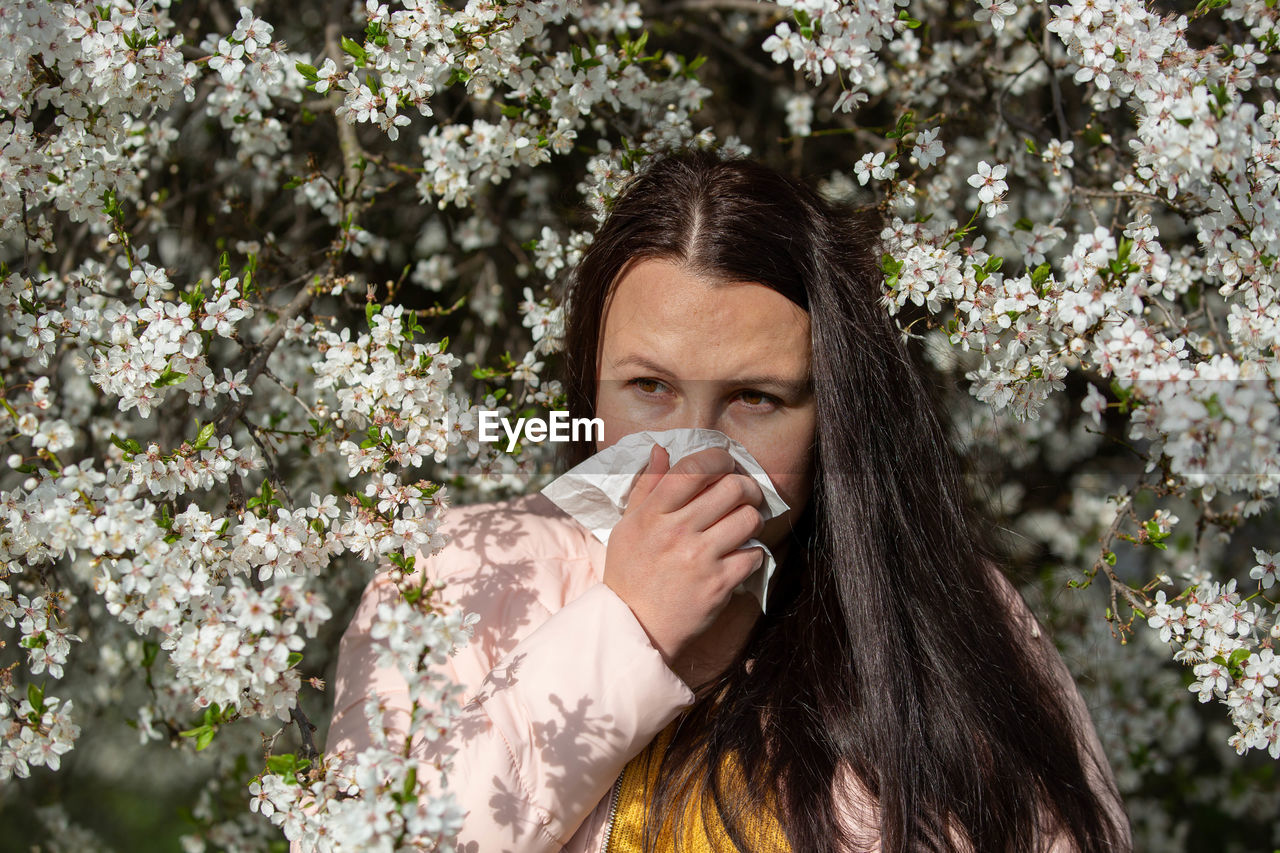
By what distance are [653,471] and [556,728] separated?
48 cm

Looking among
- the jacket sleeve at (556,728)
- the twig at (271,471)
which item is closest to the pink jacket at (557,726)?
the jacket sleeve at (556,728)

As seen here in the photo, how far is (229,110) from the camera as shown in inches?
89.4

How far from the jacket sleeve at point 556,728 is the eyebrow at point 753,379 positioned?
1.49 feet

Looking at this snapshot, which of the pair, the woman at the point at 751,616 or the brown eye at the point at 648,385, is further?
the brown eye at the point at 648,385

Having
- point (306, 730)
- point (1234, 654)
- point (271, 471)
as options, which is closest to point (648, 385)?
point (271, 471)

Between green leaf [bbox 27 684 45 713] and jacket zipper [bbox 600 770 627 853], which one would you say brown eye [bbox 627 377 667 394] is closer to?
jacket zipper [bbox 600 770 627 853]

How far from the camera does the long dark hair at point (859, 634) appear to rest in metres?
1.74

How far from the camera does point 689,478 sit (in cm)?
163

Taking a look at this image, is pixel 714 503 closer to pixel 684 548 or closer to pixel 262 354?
pixel 684 548

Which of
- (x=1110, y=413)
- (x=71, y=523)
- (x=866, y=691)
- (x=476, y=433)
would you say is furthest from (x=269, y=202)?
(x=1110, y=413)

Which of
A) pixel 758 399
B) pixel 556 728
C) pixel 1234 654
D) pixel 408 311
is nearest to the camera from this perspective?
pixel 556 728

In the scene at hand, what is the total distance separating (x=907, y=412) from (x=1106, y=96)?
827mm

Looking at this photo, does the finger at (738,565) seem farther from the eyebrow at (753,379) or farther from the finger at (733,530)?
the eyebrow at (753,379)

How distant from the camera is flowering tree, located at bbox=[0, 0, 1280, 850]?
143 centimetres
